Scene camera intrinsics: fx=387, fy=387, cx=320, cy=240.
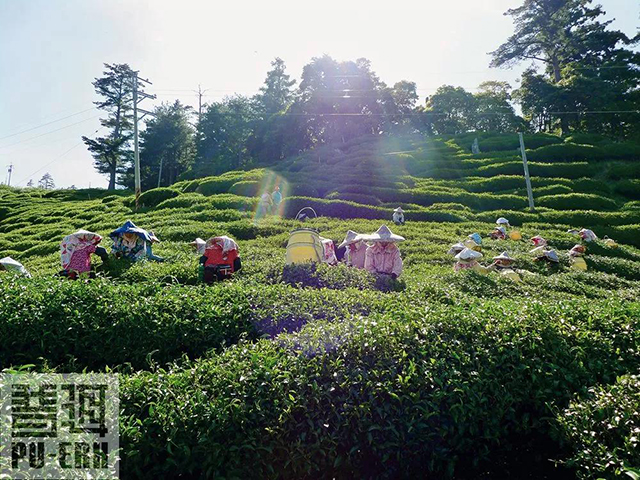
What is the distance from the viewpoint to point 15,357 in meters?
4.63

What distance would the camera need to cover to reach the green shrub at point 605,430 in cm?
263

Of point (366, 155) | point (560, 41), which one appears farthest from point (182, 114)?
point (560, 41)

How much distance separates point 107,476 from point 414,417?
2.17 metres

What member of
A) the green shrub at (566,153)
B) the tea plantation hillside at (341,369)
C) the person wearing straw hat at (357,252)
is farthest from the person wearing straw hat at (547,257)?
the green shrub at (566,153)

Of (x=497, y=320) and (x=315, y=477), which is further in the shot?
(x=497, y=320)

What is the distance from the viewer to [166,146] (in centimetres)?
4603

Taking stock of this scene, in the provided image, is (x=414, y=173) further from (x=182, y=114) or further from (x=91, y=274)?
(x=182, y=114)

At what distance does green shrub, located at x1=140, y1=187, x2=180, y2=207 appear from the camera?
23.9m

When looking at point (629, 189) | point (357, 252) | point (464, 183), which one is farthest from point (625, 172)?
point (357, 252)

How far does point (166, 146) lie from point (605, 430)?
49343 mm

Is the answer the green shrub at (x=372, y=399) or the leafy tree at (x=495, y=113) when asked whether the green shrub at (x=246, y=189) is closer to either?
the green shrub at (x=372, y=399)

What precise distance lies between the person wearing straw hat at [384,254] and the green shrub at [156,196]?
19021 millimetres

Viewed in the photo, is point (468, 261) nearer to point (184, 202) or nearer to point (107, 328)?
point (107, 328)

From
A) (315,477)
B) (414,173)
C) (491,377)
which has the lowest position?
(315,477)
